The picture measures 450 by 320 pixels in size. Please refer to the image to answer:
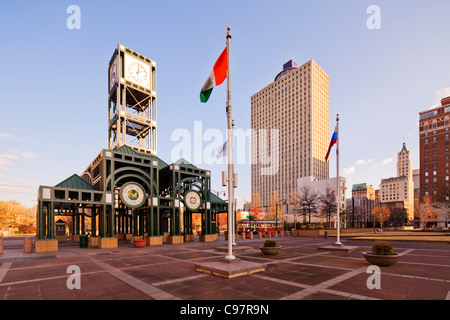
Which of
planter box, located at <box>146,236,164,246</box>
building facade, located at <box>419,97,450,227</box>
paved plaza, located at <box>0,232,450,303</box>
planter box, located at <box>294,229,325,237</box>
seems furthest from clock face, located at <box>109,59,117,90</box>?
building facade, located at <box>419,97,450,227</box>

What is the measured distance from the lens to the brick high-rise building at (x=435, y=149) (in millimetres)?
92375

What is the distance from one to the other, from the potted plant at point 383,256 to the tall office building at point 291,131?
118 metres

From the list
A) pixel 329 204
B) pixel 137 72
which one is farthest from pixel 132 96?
pixel 329 204

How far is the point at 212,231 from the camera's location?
33594mm

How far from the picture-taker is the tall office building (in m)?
132

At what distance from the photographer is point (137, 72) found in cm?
4097

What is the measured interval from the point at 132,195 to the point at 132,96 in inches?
840

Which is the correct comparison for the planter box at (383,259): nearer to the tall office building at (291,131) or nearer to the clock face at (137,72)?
the clock face at (137,72)

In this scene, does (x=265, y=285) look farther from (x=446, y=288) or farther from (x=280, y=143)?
(x=280, y=143)

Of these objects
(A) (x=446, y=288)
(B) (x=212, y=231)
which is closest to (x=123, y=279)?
(A) (x=446, y=288)

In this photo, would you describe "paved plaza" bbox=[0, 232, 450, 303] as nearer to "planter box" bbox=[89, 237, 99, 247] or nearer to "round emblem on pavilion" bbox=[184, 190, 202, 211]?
"planter box" bbox=[89, 237, 99, 247]

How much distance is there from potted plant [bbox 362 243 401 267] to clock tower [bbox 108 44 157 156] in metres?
35.0

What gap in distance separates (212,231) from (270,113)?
130 metres

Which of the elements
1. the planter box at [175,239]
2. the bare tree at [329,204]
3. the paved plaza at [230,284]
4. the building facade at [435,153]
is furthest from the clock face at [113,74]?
the building facade at [435,153]
